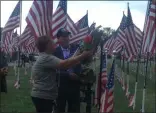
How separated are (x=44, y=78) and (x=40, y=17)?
159 inches

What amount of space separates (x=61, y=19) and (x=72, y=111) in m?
5.02

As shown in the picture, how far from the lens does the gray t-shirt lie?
6.89 m

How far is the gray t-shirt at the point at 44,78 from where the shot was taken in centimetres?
689

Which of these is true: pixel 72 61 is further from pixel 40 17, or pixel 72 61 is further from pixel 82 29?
pixel 82 29

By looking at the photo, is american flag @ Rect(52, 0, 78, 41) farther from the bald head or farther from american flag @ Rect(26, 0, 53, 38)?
the bald head

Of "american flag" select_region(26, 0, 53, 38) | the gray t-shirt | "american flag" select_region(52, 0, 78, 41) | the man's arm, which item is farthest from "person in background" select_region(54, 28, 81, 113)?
"american flag" select_region(52, 0, 78, 41)

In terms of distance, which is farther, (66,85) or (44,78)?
(66,85)

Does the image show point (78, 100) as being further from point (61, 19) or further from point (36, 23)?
point (61, 19)

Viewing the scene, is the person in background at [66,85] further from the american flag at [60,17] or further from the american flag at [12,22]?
the american flag at [12,22]

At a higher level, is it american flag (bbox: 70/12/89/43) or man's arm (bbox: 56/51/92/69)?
american flag (bbox: 70/12/89/43)

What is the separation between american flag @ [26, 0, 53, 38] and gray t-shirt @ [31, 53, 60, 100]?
3.36m

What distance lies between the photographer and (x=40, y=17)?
10.8 metres

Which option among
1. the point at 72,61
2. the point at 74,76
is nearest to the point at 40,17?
the point at 74,76

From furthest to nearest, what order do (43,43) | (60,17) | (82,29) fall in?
(82,29), (60,17), (43,43)
